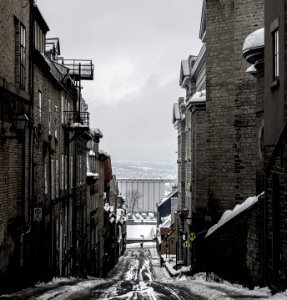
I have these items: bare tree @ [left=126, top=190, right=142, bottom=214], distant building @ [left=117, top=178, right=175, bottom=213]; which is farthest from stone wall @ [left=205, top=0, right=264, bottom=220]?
distant building @ [left=117, top=178, right=175, bottom=213]

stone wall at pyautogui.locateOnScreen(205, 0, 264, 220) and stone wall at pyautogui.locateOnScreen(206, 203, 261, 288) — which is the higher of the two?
stone wall at pyautogui.locateOnScreen(205, 0, 264, 220)

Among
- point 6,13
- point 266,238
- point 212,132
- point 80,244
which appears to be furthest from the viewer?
point 80,244

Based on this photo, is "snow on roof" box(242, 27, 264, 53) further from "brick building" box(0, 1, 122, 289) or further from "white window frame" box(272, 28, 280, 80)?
"brick building" box(0, 1, 122, 289)

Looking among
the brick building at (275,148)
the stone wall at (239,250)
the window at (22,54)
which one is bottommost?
the stone wall at (239,250)

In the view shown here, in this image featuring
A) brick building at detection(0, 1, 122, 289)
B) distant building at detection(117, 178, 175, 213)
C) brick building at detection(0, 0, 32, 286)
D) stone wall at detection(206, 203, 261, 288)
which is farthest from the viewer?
distant building at detection(117, 178, 175, 213)

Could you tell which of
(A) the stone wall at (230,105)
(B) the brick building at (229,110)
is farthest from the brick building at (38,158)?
(A) the stone wall at (230,105)

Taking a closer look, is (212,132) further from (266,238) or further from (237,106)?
(266,238)

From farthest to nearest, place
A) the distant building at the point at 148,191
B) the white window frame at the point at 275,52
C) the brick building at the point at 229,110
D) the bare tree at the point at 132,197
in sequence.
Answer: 1. the distant building at the point at 148,191
2. the bare tree at the point at 132,197
3. the brick building at the point at 229,110
4. the white window frame at the point at 275,52

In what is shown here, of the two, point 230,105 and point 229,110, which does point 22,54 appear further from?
point 229,110

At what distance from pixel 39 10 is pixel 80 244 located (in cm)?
1911

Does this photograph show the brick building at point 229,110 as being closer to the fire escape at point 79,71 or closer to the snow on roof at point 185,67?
the fire escape at point 79,71

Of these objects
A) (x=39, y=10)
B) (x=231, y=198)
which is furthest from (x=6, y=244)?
(x=231, y=198)

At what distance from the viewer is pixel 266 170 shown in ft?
46.0

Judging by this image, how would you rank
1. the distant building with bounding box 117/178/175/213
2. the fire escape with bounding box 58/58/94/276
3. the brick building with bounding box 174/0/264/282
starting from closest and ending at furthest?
the brick building with bounding box 174/0/264/282, the fire escape with bounding box 58/58/94/276, the distant building with bounding box 117/178/175/213
